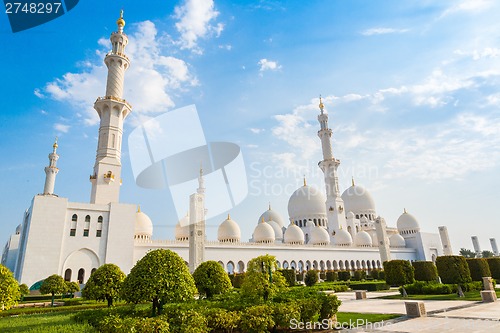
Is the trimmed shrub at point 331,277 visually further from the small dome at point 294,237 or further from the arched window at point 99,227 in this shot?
the arched window at point 99,227

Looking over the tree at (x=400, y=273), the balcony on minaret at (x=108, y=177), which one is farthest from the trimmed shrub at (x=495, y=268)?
the balcony on minaret at (x=108, y=177)

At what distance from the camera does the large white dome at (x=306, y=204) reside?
51.8 metres

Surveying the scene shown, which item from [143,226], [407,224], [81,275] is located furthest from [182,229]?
[407,224]

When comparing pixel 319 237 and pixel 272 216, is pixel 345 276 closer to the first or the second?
pixel 319 237

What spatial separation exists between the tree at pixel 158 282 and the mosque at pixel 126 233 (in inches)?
829

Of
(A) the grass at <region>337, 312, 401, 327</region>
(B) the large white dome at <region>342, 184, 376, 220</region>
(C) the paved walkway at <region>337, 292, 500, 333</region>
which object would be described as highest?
(B) the large white dome at <region>342, 184, 376, 220</region>

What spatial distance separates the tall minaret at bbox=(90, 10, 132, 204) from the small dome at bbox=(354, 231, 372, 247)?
1439 inches

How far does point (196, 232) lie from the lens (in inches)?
1189

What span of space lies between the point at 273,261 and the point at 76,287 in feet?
55.0

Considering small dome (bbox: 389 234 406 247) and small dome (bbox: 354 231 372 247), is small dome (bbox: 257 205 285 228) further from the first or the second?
small dome (bbox: 389 234 406 247)

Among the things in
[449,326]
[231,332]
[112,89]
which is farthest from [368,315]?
[112,89]

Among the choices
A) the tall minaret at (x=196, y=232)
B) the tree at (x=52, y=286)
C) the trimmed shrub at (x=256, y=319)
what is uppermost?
the tall minaret at (x=196, y=232)

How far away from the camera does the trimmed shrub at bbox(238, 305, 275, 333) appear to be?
27.0 ft

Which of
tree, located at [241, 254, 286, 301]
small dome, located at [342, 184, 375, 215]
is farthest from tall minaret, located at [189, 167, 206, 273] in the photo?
small dome, located at [342, 184, 375, 215]
